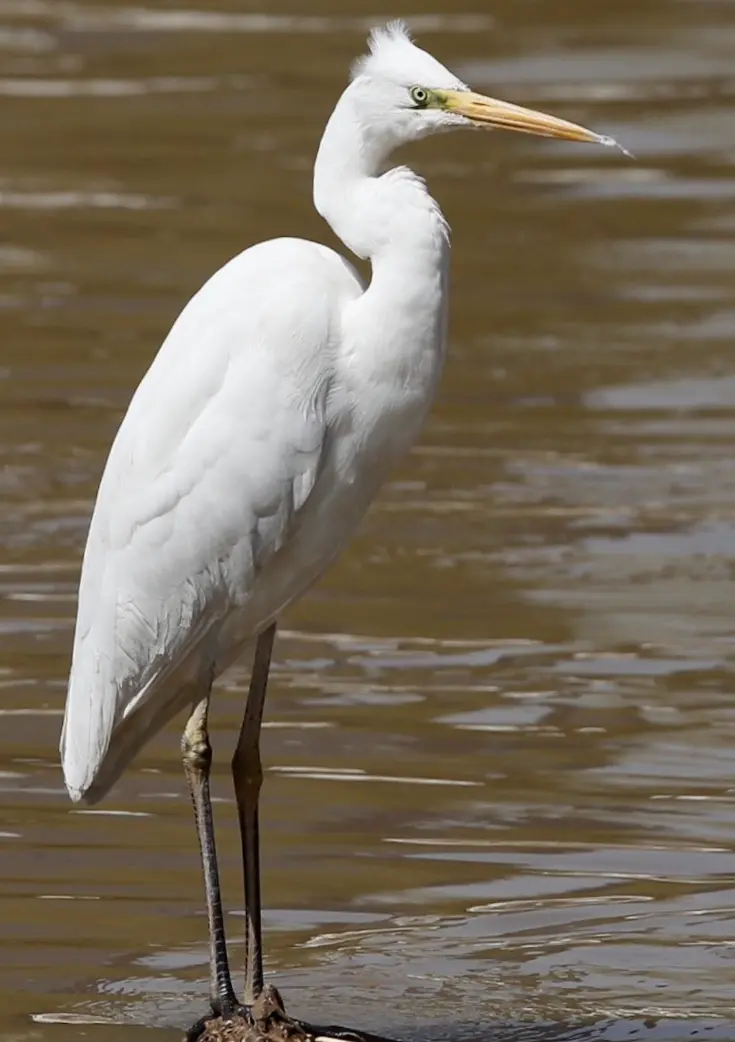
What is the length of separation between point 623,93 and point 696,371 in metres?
4.98

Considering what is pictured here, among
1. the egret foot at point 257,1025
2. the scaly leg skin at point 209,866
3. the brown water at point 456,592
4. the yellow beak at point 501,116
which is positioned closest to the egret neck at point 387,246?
the yellow beak at point 501,116

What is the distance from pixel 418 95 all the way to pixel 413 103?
0.9 inches

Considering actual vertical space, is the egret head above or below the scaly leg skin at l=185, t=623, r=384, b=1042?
above

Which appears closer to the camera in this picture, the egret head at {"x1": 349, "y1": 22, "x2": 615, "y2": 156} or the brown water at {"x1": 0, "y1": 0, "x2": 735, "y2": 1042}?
the egret head at {"x1": 349, "y1": 22, "x2": 615, "y2": 156}

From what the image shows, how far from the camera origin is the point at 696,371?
37.9ft

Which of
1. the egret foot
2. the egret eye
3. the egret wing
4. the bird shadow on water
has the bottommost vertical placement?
the bird shadow on water

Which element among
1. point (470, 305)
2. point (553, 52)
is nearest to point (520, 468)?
point (470, 305)

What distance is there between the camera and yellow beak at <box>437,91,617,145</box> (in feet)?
18.9

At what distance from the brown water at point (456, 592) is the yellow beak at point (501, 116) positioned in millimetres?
1988

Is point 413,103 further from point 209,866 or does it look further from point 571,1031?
point 571,1031

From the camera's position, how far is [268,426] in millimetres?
5707

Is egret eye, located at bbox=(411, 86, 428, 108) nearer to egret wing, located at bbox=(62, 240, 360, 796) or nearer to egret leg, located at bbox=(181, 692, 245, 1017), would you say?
egret wing, located at bbox=(62, 240, 360, 796)

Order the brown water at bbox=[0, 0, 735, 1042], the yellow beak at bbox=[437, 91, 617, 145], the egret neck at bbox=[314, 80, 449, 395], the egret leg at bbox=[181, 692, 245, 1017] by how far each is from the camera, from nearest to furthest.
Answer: the egret neck at bbox=[314, 80, 449, 395] → the yellow beak at bbox=[437, 91, 617, 145] → the egret leg at bbox=[181, 692, 245, 1017] → the brown water at bbox=[0, 0, 735, 1042]

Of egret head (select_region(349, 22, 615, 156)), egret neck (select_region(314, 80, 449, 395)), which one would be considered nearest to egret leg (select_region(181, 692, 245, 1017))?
egret neck (select_region(314, 80, 449, 395))
